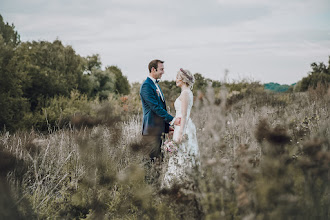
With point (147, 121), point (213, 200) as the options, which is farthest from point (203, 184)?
point (147, 121)

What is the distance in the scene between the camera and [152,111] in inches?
204

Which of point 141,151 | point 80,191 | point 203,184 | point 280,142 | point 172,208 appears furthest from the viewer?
point 141,151

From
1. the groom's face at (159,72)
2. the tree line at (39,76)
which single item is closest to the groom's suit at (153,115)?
the groom's face at (159,72)

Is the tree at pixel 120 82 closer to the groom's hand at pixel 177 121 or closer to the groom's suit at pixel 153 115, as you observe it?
the groom's suit at pixel 153 115

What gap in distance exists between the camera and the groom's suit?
4.96 metres

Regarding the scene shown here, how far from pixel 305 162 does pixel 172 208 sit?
128 centimetres

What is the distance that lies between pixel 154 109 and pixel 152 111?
0.23 meters

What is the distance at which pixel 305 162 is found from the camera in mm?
2090

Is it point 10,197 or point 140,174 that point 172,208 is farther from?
point 10,197

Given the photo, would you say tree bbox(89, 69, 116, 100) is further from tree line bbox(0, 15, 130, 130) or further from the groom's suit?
the groom's suit

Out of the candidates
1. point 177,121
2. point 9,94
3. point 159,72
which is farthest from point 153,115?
point 9,94

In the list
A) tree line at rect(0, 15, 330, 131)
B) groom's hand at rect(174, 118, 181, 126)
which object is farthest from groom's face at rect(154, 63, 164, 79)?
tree line at rect(0, 15, 330, 131)

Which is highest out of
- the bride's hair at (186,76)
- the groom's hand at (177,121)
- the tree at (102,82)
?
the tree at (102,82)

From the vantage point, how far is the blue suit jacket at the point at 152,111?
4.98 meters
